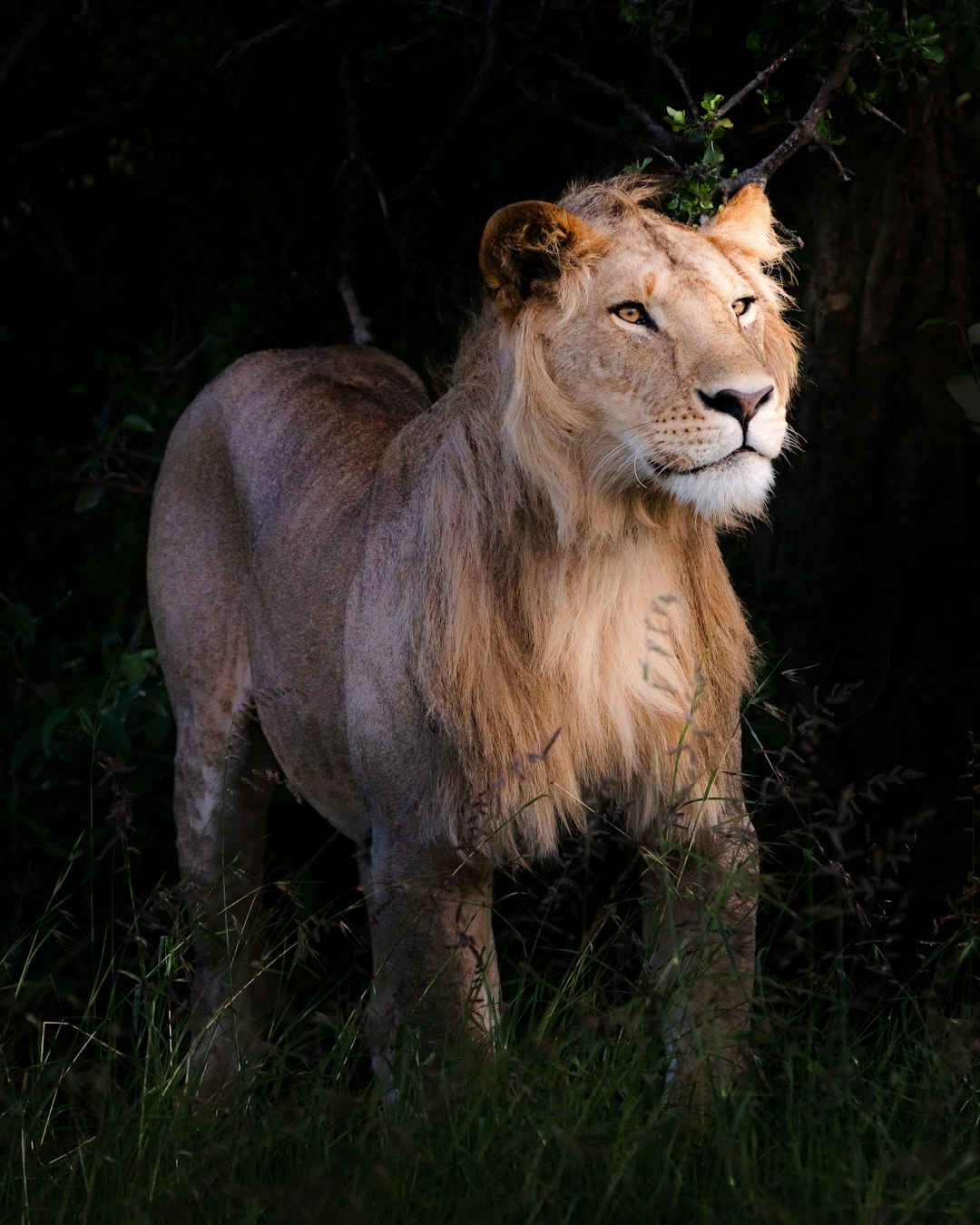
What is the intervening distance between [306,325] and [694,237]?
234cm

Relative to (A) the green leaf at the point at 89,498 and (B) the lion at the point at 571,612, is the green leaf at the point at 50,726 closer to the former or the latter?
(A) the green leaf at the point at 89,498

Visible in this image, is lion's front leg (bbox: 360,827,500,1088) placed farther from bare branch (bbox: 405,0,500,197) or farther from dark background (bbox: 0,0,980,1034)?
bare branch (bbox: 405,0,500,197)

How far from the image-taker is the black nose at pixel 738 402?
8.23 ft

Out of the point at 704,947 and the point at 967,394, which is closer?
the point at 704,947

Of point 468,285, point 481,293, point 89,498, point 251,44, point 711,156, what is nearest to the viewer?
point 711,156

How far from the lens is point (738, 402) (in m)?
2.51

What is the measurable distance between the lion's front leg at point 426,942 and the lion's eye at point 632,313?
0.95m

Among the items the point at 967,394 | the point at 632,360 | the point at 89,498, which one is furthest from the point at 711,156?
the point at 89,498

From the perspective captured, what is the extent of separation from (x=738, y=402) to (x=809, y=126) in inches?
41.4

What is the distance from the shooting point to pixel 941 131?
12.8 ft

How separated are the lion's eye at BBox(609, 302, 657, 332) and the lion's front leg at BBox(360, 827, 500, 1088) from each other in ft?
3.11

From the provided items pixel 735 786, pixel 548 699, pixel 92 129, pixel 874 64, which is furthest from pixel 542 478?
pixel 92 129

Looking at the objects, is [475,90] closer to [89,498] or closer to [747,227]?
[747,227]

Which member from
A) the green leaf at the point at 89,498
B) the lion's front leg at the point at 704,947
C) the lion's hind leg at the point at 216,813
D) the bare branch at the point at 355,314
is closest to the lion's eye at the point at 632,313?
the lion's front leg at the point at 704,947
